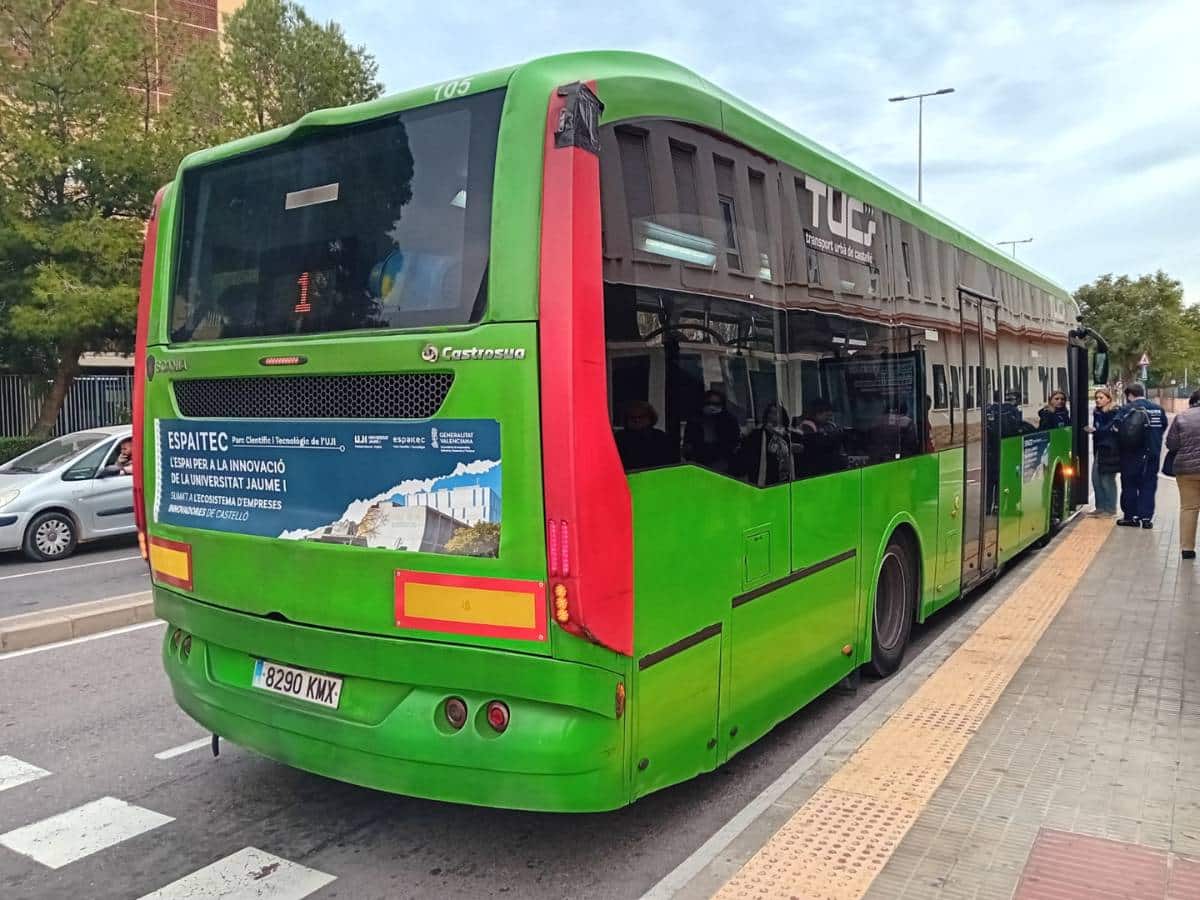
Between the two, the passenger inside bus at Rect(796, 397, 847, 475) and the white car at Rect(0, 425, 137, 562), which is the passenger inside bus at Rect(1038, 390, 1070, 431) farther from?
the white car at Rect(0, 425, 137, 562)

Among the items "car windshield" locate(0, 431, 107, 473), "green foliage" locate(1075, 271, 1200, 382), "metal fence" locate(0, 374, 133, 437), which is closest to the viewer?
"car windshield" locate(0, 431, 107, 473)

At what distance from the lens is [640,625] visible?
3.54 m

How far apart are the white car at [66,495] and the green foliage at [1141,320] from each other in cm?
4535

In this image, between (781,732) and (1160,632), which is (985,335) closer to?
(1160,632)

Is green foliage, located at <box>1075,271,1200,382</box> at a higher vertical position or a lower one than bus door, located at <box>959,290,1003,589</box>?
higher

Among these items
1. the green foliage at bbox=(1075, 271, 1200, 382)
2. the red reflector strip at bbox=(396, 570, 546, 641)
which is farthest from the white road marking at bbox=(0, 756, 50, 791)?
the green foliage at bbox=(1075, 271, 1200, 382)

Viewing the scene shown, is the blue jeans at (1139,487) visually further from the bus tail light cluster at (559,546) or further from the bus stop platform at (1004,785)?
the bus tail light cluster at (559,546)

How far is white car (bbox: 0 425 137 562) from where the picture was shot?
39.3ft

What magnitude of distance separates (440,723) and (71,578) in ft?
29.9

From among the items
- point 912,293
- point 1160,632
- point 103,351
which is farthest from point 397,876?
point 103,351

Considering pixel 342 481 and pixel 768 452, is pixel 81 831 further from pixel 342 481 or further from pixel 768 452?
pixel 768 452

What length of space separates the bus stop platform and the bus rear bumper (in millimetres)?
600

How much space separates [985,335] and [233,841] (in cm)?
737

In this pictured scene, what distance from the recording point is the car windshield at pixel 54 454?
41.8 feet
